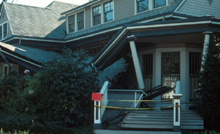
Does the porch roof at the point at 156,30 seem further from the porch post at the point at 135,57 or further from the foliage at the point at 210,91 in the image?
the foliage at the point at 210,91

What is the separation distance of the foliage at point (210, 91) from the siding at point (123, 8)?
306 inches

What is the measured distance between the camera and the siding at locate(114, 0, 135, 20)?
1714 cm

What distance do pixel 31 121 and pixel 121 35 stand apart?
5240 mm

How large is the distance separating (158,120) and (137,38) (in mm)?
3960

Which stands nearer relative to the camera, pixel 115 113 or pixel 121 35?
pixel 115 113

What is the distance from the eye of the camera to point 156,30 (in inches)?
460

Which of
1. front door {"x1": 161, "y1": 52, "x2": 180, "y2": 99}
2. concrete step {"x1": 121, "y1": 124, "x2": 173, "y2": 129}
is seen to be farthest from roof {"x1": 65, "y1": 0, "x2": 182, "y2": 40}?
concrete step {"x1": 121, "y1": 124, "x2": 173, "y2": 129}

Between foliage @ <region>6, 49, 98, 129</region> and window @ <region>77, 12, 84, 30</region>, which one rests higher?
window @ <region>77, 12, 84, 30</region>

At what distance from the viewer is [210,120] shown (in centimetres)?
982

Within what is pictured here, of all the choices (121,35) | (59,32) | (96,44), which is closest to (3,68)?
(59,32)

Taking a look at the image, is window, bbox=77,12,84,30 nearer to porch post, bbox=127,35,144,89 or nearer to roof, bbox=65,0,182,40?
roof, bbox=65,0,182,40

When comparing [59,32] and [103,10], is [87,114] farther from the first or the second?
[59,32]

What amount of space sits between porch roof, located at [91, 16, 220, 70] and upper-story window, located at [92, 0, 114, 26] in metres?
5.86

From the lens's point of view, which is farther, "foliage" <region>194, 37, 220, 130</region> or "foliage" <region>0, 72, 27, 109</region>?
"foliage" <region>0, 72, 27, 109</region>
